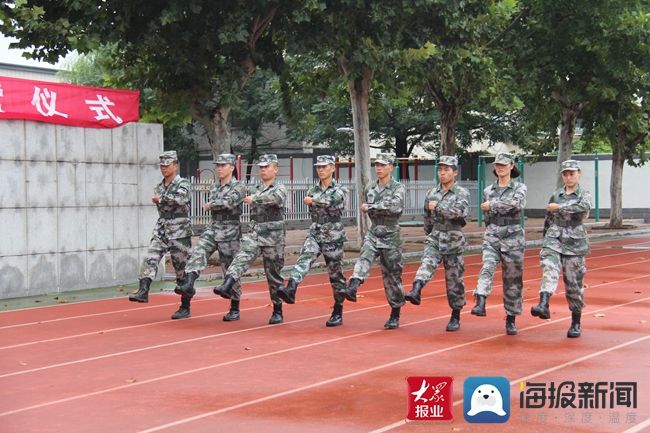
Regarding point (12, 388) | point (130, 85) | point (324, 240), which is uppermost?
point (130, 85)

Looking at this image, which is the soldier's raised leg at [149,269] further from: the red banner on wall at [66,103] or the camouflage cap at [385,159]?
the red banner on wall at [66,103]

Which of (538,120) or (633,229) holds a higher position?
(538,120)

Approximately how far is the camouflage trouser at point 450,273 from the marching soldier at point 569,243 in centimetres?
91

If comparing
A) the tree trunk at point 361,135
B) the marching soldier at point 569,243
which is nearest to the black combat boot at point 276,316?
the marching soldier at point 569,243

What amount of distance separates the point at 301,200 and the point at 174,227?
759 inches

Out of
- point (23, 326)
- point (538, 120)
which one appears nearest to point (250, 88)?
point (538, 120)

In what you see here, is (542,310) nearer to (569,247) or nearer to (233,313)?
(569,247)

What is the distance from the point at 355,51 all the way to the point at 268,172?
898cm

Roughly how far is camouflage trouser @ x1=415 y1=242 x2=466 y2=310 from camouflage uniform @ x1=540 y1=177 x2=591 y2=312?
3.02 feet

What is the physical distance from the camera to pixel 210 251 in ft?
41.7

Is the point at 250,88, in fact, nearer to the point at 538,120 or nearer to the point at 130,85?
the point at 538,120

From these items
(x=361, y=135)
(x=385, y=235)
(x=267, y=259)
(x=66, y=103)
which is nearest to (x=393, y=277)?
(x=385, y=235)

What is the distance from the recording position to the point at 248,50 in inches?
782

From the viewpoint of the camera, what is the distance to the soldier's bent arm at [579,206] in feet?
36.1
